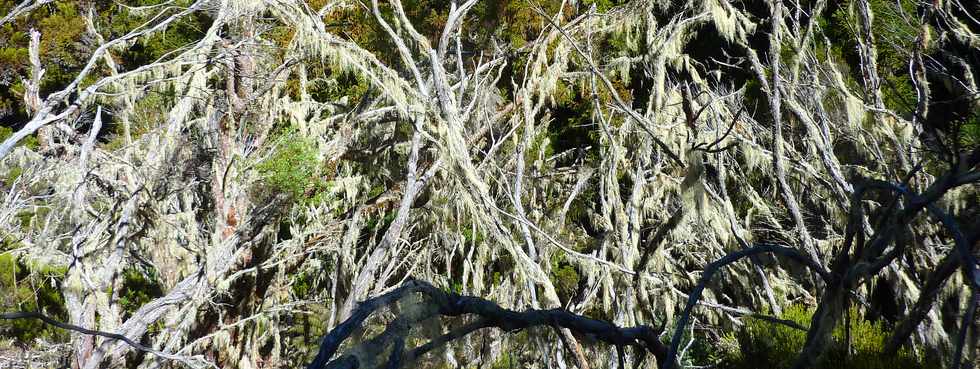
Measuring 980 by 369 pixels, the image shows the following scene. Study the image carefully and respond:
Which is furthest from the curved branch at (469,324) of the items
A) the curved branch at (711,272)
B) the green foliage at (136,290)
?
the green foliage at (136,290)

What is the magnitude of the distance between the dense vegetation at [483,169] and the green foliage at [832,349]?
0.03 meters

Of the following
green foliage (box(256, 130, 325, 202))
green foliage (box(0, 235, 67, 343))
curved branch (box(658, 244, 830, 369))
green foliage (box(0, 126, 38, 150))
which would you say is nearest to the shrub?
green foliage (box(256, 130, 325, 202))

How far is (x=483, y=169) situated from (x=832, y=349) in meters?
4.40

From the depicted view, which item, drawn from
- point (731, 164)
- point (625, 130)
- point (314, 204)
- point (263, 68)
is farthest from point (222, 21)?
point (731, 164)

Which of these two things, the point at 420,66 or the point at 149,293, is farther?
the point at 149,293

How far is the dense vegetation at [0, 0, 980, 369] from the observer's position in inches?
241

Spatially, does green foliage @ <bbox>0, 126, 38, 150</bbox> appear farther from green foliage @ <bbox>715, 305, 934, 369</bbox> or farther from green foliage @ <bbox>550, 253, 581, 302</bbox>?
green foliage @ <bbox>715, 305, 934, 369</bbox>

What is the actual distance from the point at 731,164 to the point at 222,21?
15.6ft

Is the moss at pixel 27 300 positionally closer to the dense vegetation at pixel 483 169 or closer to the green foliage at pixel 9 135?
the dense vegetation at pixel 483 169

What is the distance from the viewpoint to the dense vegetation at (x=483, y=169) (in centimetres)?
613

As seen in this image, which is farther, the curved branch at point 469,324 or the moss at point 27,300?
the moss at point 27,300

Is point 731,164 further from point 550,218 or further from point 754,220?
point 550,218

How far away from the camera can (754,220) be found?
29.3ft

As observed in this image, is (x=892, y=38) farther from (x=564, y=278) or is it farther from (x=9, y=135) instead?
(x=9, y=135)
